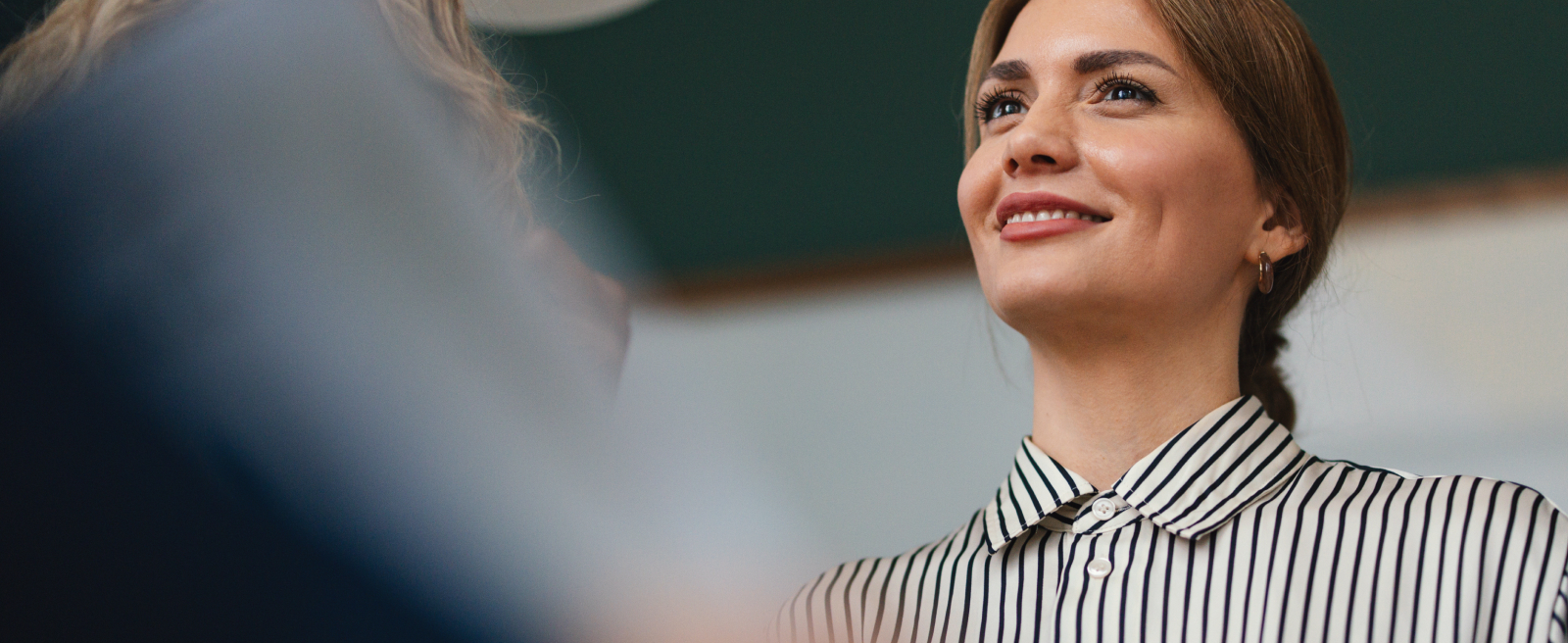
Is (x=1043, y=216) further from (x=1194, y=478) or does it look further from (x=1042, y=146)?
(x=1194, y=478)

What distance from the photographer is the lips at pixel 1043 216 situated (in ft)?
2.48

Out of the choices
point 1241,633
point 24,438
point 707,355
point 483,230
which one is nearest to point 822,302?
point 707,355

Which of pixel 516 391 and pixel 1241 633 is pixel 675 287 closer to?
pixel 1241 633

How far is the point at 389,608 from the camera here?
1.05 feet

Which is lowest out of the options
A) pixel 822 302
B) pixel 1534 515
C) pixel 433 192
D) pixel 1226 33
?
pixel 822 302

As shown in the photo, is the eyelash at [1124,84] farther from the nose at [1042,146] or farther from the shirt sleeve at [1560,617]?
the shirt sleeve at [1560,617]

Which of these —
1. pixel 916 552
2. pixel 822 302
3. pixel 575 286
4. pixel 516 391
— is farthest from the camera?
pixel 822 302

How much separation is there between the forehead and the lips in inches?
4.5

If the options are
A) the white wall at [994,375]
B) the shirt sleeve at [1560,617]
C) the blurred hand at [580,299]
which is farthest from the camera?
the white wall at [994,375]

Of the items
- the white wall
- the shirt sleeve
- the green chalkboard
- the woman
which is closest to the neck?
the woman

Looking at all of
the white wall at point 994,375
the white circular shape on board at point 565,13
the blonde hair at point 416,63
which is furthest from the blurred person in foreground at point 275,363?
the white circular shape on board at point 565,13

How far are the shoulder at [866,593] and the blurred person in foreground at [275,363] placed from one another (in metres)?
0.40

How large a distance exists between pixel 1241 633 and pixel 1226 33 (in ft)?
1.33

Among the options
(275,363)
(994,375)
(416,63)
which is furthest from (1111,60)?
(994,375)
